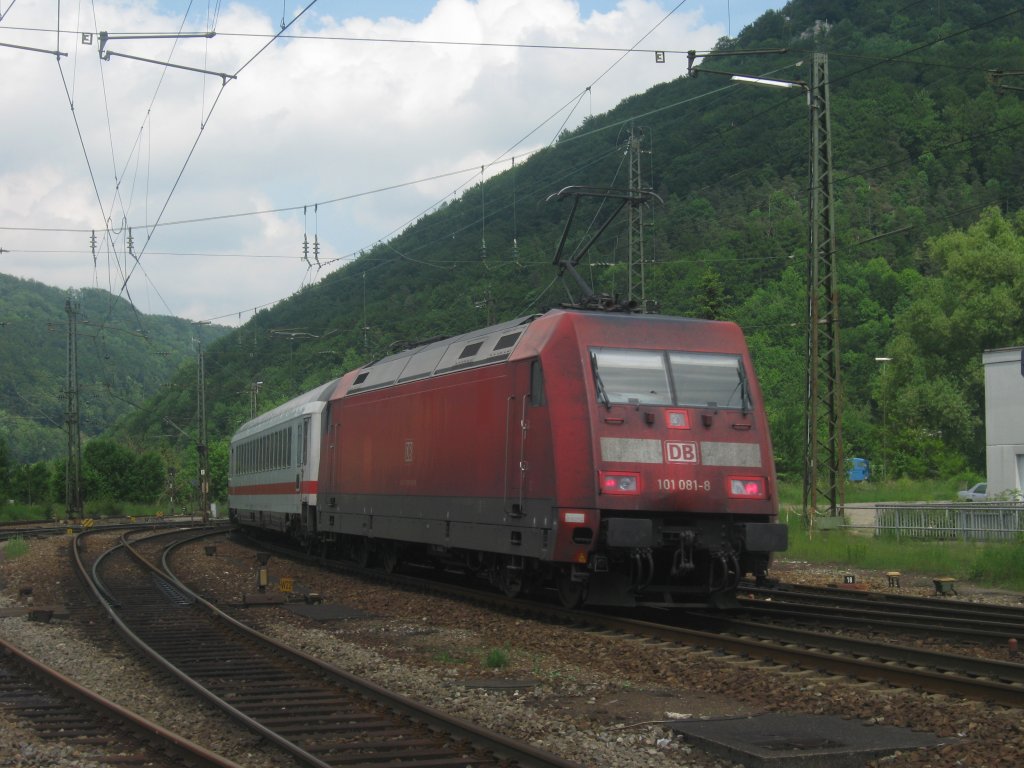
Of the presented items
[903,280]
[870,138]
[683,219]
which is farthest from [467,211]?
[903,280]

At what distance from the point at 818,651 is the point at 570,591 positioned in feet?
12.4

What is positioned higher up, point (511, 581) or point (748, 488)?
point (748, 488)

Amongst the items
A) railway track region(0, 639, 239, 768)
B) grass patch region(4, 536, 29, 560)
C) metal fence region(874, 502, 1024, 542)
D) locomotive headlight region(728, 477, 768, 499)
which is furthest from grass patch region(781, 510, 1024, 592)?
grass patch region(4, 536, 29, 560)

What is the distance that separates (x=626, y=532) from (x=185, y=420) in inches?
2620

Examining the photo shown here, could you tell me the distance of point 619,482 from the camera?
40.7 ft

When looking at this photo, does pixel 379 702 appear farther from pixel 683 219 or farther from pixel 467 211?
pixel 683 219

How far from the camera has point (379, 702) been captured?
28.5 feet

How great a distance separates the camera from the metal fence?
2327 cm

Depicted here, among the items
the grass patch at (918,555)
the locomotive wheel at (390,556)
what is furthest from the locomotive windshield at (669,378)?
the locomotive wheel at (390,556)

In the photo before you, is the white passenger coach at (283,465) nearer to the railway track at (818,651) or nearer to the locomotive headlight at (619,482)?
the railway track at (818,651)

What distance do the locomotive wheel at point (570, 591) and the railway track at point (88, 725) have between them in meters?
5.84

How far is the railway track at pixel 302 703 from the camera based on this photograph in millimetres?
7133

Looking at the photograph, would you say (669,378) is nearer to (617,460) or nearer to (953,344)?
(617,460)

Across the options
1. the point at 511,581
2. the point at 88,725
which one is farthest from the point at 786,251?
the point at 88,725
